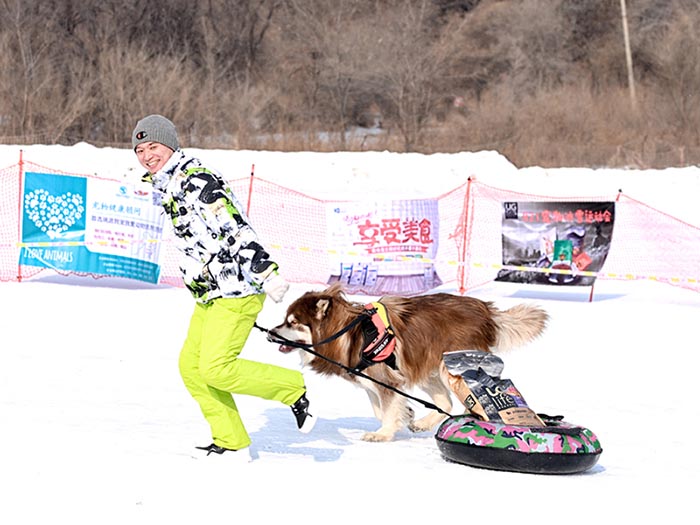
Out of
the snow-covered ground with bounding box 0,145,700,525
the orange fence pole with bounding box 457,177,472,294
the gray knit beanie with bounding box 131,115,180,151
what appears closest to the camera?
the snow-covered ground with bounding box 0,145,700,525

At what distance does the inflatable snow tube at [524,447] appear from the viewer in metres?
4.98

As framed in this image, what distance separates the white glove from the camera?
4.76 meters

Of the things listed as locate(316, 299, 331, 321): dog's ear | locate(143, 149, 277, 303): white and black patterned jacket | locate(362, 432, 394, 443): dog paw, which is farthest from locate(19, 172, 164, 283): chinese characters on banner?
locate(143, 149, 277, 303): white and black patterned jacket

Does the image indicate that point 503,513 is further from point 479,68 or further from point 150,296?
point 479,68

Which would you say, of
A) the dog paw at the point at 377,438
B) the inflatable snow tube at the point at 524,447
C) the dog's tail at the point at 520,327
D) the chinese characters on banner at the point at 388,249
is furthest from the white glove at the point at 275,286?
the chinese characters on banner at the point at 388,249

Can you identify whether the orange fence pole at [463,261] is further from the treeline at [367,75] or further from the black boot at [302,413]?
the treeline at [367,75]

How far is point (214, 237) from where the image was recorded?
488cm

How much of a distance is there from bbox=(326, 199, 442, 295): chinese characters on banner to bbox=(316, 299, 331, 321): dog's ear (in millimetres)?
7153

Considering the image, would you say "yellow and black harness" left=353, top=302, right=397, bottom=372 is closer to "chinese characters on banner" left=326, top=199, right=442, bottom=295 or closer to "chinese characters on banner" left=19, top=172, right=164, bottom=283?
"chinese characters on banner" left=326, top=199, right=442, bottom=295

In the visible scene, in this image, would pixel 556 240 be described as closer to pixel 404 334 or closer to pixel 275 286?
pixel 404 334

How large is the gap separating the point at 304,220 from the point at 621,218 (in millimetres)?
5437

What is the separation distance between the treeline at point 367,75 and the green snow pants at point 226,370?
88.0 feet

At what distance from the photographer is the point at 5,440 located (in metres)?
5.30

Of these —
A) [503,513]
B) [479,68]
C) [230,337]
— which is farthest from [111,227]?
[479,68]
